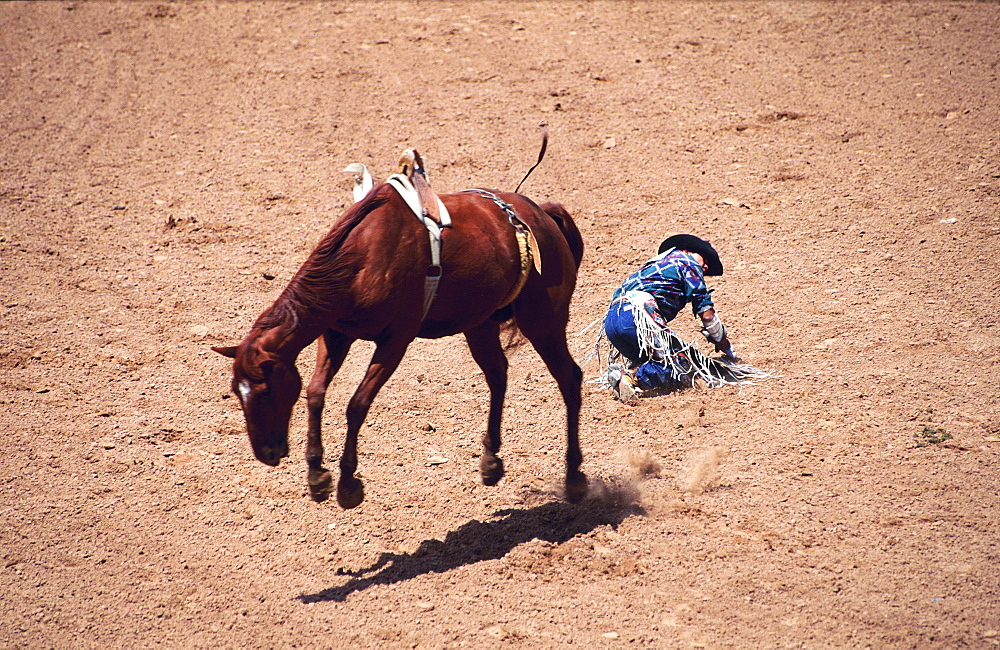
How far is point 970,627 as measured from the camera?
370 cm

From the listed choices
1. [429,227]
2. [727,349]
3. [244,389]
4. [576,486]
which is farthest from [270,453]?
[727,349]

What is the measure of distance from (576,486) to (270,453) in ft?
5.38

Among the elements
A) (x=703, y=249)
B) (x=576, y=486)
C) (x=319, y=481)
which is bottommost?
(x=576, y=486)

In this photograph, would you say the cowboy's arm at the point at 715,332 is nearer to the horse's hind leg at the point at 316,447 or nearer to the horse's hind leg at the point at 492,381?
the horse's hind leg at the point at 492,381

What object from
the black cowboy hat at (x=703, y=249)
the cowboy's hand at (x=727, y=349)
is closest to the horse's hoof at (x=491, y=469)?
the cowboy's hand at (x=727, y=349)

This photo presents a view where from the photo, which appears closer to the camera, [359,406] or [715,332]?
[359,406]

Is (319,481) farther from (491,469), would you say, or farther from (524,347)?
(524,347)

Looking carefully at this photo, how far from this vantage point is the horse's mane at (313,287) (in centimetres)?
387

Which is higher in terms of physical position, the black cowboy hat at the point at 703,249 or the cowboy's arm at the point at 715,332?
the black cowboy hat at the point at 703,249

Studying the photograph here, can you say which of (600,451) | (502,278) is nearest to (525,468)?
(600,451)

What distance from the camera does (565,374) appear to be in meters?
4.89

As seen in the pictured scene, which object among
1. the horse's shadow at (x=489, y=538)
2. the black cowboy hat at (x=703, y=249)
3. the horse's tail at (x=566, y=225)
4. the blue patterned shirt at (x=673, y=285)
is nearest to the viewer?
the horse's shadow at (x=489, y=538)

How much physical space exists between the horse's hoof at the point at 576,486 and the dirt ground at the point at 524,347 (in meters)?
0.12

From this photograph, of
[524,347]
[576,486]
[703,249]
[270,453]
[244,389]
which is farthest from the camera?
[524,347]
